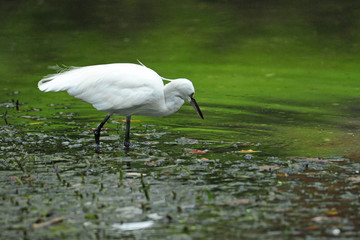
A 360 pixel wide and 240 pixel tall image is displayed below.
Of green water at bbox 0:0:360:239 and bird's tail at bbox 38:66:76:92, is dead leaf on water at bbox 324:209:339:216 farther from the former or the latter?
bird's tail at bbox 38:66:76:92

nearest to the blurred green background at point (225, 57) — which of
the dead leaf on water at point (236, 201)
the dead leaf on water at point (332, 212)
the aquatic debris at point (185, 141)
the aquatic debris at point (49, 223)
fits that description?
the aquatic debris at point (185, 141)

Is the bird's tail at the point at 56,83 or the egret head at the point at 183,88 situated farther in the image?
the bird's tail at the point at 56,83

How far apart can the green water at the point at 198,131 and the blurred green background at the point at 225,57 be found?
0.04 meters

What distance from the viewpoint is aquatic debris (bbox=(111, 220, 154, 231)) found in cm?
458

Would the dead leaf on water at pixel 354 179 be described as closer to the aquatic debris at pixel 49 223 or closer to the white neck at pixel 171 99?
the white neck at pixel 171 99

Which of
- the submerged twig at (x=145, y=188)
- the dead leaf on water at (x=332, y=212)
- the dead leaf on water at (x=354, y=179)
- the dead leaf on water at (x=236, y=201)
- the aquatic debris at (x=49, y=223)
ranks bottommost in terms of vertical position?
the dead leaf on water at (x=332, y=212)

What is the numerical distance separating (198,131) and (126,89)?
4.03 ft

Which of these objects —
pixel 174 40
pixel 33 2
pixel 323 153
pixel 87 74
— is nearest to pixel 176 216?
pixel 323 153

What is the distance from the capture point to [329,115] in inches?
355

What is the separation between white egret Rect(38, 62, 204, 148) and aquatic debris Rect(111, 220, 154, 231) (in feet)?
8.39

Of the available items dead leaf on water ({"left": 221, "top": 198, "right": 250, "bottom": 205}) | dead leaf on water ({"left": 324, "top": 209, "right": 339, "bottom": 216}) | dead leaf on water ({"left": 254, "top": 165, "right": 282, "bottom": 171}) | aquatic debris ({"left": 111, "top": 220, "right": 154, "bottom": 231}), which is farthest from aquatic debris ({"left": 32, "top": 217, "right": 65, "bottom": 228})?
dead leaf on water ({"left": 254, "top": 165, "right": 282, "bottom": 171})

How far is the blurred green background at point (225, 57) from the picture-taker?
8336 mm

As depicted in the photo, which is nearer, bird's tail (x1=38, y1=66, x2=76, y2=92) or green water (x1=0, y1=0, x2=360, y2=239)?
green water (x1=0, y1=0, x2=360, y2=239)

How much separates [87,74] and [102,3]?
11.5 metres
